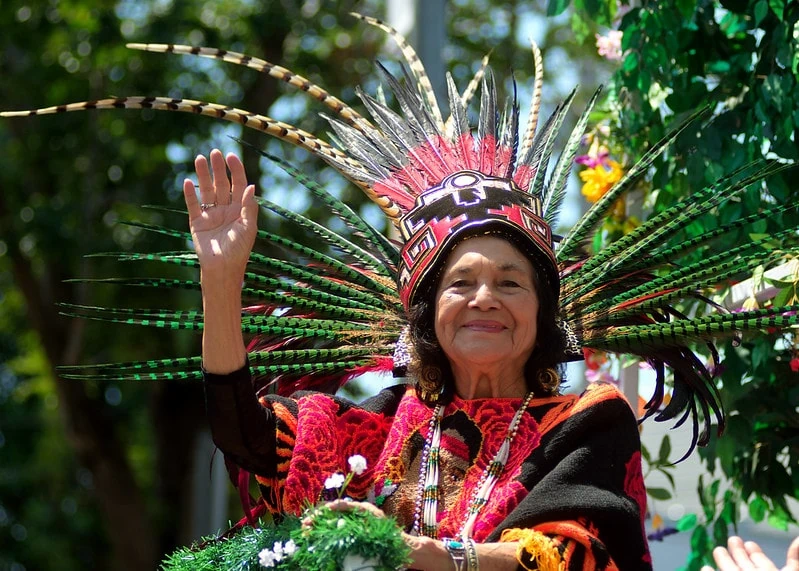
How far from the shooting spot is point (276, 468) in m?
3.04

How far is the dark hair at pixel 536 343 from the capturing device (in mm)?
3143

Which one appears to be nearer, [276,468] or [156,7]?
[276,468]

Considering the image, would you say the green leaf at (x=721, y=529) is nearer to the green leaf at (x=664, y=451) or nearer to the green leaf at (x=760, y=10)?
the green leaf at (x=664, y=451)

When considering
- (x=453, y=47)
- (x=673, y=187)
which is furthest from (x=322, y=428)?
(x=453, y=47)

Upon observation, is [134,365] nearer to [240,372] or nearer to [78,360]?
[240,372]

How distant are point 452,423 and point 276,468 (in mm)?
419

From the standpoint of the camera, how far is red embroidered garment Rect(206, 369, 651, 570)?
2.79 metres

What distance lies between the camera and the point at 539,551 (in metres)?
2.69

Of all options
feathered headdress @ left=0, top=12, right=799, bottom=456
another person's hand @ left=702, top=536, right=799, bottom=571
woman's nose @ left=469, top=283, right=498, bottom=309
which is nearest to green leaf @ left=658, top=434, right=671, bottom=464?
feathered headdress @ left=0, top=12, right=799, bottom=456

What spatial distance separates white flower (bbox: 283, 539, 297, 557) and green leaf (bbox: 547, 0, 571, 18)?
7.51 feet

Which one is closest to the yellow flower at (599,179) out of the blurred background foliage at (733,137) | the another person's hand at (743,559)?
the blurred background foliage at (733,137)

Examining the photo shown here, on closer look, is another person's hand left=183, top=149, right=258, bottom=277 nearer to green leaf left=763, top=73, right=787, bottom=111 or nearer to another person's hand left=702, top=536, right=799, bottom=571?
another person's hand left=702, top=536, right=799, bottom=571

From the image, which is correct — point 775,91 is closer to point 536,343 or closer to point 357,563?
point 536,343

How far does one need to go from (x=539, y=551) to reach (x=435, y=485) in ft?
1.27
